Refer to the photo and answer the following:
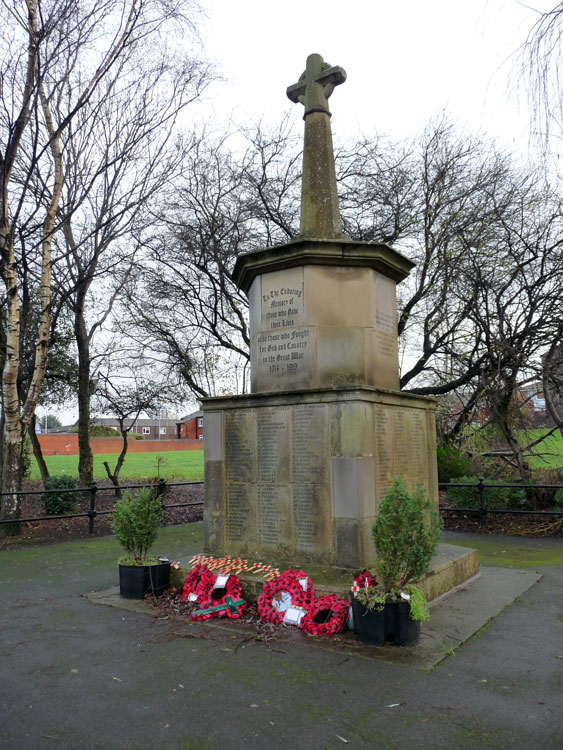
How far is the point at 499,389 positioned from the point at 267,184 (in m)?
8.30

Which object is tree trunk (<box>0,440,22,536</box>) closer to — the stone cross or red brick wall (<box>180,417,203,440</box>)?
the stone cross

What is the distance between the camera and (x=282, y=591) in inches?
219

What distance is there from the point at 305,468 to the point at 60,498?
382 inches

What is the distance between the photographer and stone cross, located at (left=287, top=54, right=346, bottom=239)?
23.5 ft

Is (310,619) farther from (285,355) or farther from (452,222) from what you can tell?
(452,222)

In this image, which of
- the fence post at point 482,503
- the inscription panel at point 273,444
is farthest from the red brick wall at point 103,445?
the inscription panel at point 273,444

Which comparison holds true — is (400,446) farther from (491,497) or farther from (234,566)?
(491,497)

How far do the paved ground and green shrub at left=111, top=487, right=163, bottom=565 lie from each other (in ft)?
2.64

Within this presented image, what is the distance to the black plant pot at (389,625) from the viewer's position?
4672 mm

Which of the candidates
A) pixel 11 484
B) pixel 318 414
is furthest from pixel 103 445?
pixel 318 414

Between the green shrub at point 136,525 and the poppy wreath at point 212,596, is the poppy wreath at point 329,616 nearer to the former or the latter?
the poppy wreath at point 212,596

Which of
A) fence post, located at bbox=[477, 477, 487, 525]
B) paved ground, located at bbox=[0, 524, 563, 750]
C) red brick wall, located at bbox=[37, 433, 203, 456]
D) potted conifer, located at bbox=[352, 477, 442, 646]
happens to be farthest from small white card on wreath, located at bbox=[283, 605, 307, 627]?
red brick wall, located at bbox=[37, 433, 203, 456]

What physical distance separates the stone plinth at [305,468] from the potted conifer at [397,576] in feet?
2.68

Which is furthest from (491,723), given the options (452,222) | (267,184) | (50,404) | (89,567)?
(50,404)
